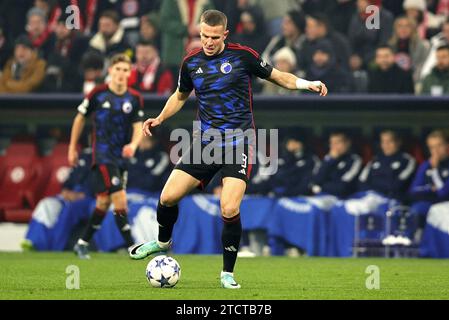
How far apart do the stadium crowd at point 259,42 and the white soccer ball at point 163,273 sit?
8.32 m

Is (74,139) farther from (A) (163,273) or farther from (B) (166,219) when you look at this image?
(A) (163,273)

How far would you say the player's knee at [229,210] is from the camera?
9.88 meters

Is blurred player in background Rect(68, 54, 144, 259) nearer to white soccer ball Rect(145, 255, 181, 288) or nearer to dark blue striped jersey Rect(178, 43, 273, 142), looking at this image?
dark blue striped jersey Rect(178, 43, 273, 142)

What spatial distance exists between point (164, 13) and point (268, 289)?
393 inches

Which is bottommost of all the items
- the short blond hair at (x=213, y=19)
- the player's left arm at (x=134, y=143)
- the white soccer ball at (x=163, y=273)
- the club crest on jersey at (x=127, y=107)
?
the white soccer ball at (x=163, y=273)

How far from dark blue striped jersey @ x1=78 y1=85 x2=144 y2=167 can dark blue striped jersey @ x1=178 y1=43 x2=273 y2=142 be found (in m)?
4.89

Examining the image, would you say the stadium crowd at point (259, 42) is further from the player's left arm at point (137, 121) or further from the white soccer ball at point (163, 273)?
the white soccer ball at point (163, 273)

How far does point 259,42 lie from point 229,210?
30.2ft

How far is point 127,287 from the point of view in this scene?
1007 centimetres

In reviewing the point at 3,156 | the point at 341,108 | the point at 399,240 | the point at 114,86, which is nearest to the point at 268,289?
the point at 114,86

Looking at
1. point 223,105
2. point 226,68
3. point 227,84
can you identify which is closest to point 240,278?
point 223,105

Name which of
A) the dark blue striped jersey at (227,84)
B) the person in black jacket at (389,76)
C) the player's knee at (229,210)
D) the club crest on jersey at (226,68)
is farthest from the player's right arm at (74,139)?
the player's knee at (229,210)
